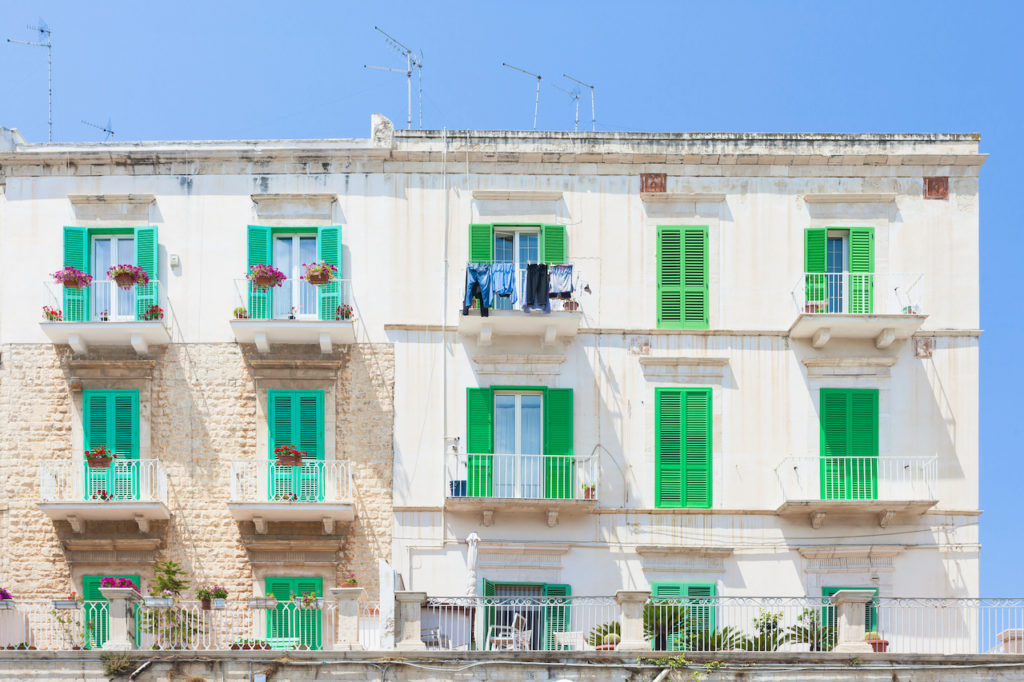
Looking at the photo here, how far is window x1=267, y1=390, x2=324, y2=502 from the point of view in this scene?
24625 millimetres

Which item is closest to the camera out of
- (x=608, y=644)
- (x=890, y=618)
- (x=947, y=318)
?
(x=608, y=644)

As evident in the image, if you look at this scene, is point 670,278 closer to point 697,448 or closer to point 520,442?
point 697,448

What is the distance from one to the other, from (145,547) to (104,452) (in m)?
1.68

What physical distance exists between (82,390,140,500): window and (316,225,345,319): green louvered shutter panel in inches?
135

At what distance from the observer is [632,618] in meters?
21.7

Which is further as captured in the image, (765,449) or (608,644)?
(765,449)

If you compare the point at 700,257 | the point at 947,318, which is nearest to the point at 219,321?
the point at 700,257

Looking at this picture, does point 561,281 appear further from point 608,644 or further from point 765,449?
point 608,644

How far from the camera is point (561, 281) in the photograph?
81.5 ft

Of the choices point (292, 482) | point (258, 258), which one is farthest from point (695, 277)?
point (292, 482)

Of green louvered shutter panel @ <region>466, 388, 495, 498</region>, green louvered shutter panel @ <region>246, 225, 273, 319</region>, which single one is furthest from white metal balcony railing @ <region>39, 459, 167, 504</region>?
green louvered shutter panel @ <region>466, 388, 495, 498</region>

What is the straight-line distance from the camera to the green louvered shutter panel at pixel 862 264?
25.2 meters

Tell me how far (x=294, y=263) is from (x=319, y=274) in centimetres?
91

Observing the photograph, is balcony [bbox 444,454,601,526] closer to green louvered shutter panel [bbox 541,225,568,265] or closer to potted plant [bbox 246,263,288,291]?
green louvered shutter panel [bbox 541,225,568,265]
